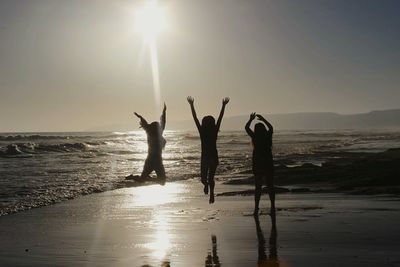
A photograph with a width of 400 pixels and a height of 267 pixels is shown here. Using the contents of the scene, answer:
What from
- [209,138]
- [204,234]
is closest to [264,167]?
[209,138]

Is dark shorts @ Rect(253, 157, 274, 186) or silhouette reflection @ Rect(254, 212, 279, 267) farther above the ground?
dark shorts @ Rect(253, 157, 274, 186)

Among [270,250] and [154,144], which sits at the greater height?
[154,144]

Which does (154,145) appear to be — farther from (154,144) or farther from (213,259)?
(213,259)

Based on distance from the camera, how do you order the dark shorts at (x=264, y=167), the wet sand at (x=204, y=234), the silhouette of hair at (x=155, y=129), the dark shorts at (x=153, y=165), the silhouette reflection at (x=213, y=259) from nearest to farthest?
1. the silhouette reflection at (x=213, y=259)
2. the wet sand at (x=204, y=234)
3. the dark shorts at (x=264, y=167)
4. the silhouette of hair at (x=155, y=129)
5. the dark shorts at (x=153, y=165)

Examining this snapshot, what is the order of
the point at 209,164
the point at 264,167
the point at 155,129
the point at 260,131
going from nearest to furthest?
the point at 260,131 < the point at 264,167 < the point at 209,164 < the point at 155,129

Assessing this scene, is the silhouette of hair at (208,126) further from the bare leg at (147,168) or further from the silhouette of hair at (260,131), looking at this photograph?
the bare leg at (147,168)

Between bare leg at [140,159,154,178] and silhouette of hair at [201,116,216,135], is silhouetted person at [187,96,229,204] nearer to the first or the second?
silhouette of hair at [201,116,216,135]

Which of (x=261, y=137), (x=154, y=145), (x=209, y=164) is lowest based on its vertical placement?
(x=209, y=164)

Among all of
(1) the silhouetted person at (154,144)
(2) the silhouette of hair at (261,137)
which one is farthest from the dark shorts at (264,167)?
(1) the silhouetted person at (154,144)

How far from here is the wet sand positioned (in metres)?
8.28

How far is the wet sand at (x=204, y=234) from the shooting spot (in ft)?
27.2

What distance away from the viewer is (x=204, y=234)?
1038cm

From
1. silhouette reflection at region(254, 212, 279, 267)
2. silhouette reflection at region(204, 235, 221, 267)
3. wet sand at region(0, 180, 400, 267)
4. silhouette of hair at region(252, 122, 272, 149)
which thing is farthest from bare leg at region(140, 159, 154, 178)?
silhouette reflection at region(204, 235, 221, 267)

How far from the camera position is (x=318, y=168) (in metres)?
26.2
